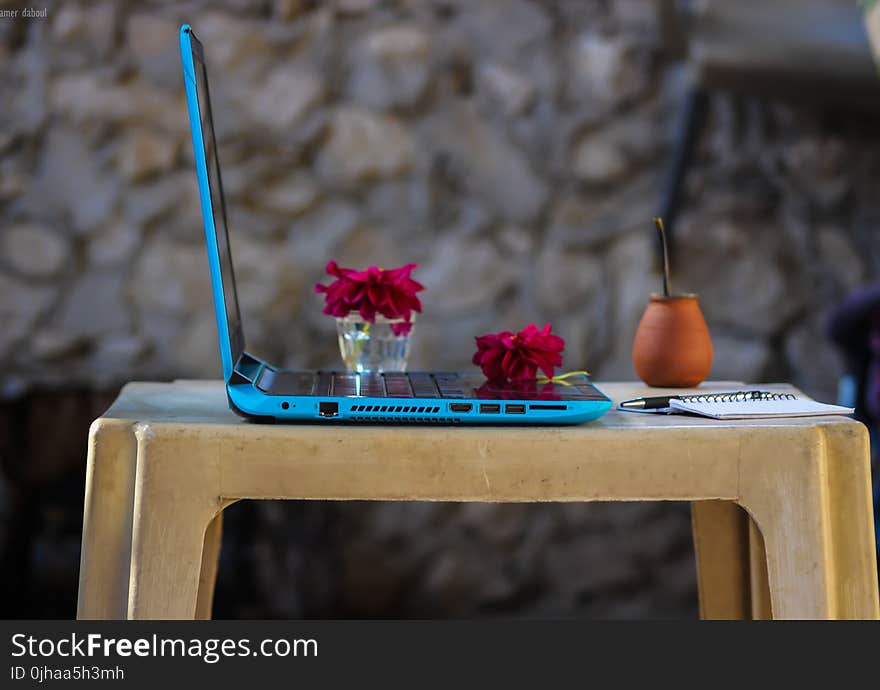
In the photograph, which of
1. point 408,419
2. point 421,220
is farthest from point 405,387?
point 421,220

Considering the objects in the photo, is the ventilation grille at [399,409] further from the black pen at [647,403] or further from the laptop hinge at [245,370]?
the black pen at [647,403]

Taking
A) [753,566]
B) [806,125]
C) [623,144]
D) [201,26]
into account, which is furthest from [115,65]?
[753,566]

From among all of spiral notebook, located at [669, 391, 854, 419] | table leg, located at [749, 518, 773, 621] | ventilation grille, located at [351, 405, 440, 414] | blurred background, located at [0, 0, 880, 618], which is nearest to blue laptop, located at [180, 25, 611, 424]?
ventilation grille, located at [351, 405, 440, 414]

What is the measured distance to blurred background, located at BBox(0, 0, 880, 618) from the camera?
6.86 ft

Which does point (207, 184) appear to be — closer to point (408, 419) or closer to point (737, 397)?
point (408, 419)

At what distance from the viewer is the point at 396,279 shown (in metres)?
1.20

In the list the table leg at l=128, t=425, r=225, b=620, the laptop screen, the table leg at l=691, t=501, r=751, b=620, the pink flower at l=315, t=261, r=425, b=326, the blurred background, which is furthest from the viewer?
the blurred background

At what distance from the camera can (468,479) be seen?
0.97 meters

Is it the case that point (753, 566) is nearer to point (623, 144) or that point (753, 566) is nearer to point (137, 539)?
point (137, 539)

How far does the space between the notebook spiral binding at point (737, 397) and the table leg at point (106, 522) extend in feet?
1.82

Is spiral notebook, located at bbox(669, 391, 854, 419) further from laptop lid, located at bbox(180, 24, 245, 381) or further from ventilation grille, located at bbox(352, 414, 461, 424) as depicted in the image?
laptop lid, located at bbox(180, 24, 245, 381)

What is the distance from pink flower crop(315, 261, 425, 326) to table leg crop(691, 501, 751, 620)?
438 mm

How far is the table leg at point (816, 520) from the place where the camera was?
0.97 m

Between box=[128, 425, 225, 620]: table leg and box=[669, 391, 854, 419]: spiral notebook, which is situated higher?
box=[669, 391, 854, 419]: spiral notebook
